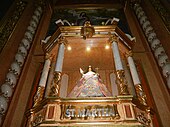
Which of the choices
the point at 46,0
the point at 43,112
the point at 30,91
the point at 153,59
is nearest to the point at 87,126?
the point at 43,112

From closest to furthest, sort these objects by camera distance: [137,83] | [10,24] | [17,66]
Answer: [137,83] < [17,66] < [10,24]

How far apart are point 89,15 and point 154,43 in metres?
3.39

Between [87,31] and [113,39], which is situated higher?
[87,31]

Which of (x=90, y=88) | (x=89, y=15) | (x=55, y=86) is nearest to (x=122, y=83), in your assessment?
(x=90, y=88)

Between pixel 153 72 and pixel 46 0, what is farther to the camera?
pixel 46 0

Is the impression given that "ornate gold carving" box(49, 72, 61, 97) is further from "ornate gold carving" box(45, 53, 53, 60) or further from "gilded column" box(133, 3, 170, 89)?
"gilded column" box(133, 3, 170, 89)

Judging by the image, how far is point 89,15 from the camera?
9.27m

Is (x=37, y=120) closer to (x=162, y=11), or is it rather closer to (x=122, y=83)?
(x=122, y=83)

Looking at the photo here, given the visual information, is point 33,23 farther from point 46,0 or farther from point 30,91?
point 30,91

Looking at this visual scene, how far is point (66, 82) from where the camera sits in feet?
19.7

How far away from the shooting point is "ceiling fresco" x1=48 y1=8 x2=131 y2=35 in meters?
8.70

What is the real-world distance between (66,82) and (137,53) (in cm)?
224

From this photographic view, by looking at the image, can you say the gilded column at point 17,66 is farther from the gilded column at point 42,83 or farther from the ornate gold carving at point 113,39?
the ornate gold carving at point 113,39

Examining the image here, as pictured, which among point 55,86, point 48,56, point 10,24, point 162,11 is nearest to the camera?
point 55,86
